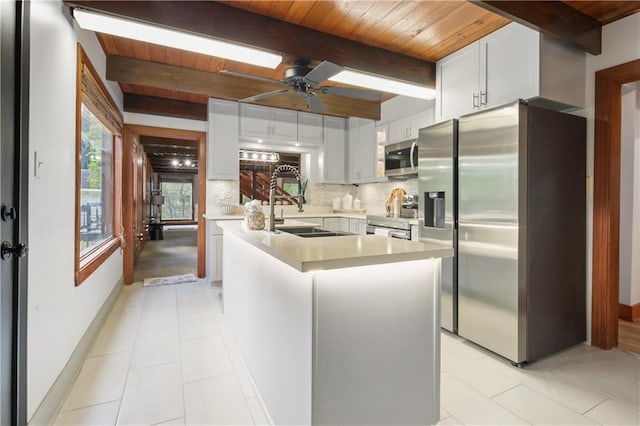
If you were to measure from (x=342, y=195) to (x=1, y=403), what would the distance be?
15.8ft

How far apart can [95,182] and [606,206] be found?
181 inches

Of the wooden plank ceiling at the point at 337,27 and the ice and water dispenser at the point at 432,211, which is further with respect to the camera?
the ice and water dispenser at the point at 432,211

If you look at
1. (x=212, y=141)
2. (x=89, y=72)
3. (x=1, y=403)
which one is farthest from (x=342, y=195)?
(x=1, y=403)

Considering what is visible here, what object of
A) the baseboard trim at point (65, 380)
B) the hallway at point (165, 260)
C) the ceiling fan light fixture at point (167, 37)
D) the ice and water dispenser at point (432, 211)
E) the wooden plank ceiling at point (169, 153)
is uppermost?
the wooden plank ceiling at point (169, 153)

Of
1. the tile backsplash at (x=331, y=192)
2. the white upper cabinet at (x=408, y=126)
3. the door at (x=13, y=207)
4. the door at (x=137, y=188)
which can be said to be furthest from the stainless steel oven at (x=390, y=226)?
the door at (x=137, y=188)

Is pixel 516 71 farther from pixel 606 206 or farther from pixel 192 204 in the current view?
pixel 192 204

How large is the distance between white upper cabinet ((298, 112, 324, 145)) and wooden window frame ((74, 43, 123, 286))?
2417mm

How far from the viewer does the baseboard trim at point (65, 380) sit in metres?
1.66

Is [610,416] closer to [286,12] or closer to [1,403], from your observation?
[1,403]

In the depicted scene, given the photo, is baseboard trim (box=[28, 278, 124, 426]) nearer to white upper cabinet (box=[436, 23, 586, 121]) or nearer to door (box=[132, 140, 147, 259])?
door (box=[132, 140, 147, 259])

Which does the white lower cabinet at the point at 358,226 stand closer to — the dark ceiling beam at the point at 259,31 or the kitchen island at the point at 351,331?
the dark ceiling beam at the point at 259,31

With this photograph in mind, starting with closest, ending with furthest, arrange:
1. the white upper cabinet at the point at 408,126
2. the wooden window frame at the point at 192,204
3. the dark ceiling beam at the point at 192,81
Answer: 1. the dark ceiling beam at the point at 192,81
2. the white upper cabinet at the point at 408,126
3. the wooden window frame at the point at 192,204

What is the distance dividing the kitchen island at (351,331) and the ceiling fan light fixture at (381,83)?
1.88 metres

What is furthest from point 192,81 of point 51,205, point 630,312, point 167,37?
point 630,312
